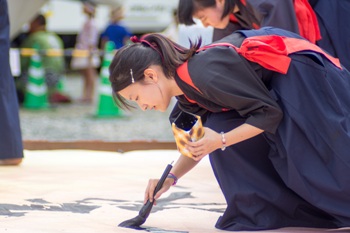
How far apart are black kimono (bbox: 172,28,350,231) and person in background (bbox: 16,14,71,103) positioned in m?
7.02

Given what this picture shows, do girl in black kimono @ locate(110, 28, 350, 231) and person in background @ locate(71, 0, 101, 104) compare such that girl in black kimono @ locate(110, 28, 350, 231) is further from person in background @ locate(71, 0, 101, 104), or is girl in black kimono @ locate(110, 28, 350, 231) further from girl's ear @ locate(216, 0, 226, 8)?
person in background @ locate(71, 0, 101, 104)

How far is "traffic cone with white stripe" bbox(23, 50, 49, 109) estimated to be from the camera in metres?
9.40

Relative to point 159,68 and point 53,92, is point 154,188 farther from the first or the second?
point 53,92

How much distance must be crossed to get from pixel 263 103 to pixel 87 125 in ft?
17.6

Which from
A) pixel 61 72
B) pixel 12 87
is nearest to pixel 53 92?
pixel 61 72

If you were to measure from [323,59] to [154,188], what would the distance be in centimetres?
77

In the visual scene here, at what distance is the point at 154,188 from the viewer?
2.94 metres

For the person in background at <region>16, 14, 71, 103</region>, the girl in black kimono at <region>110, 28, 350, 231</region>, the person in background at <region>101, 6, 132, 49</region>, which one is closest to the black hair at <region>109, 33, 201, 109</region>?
the girl in black kimono at <region>110, 28, 350, 231</region>

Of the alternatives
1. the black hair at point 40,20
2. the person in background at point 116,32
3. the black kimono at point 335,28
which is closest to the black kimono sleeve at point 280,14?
the black kimono at point 335,28

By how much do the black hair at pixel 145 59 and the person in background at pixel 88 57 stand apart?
7486 mm

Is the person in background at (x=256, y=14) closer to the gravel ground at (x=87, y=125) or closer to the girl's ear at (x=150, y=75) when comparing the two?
the girl's ear at (x=150, y=75)

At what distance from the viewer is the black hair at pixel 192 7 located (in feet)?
12.3

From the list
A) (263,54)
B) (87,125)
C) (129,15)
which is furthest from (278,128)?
(129,15)

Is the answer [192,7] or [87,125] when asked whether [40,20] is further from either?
[192,7]
